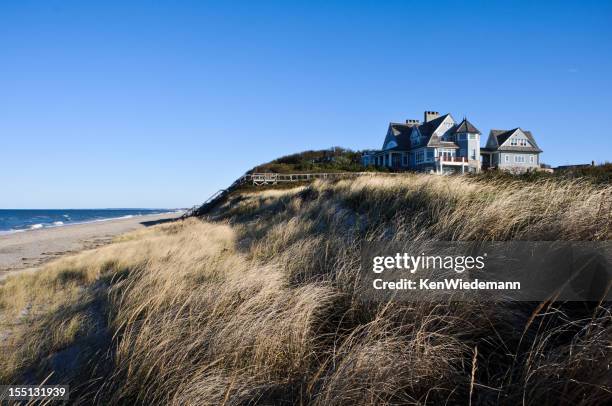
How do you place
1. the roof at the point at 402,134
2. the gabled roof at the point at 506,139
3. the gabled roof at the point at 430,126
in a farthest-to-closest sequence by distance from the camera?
the roof at the point at 402,134, the gabled roof at the point at 506,139, the gabled roof at the point at 430,126

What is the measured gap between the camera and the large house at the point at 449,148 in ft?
132

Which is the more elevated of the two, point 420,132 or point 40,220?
point 420,132

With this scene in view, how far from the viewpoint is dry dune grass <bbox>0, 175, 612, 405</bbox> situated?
2.52 meters

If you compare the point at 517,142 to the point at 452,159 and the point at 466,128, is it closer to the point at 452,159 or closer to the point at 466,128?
Result: the point at 466,128

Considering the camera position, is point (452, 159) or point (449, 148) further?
point (449, 148)

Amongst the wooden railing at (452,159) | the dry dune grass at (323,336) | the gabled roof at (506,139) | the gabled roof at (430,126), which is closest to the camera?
the dry dune grass at (323,336)

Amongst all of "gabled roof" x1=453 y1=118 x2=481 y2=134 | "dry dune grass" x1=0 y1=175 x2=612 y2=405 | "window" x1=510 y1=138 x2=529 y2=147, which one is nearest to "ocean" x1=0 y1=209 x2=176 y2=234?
"dry dune grass" x1=0 y1=175 x2=612 y2=405

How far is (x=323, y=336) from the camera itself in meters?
3.61

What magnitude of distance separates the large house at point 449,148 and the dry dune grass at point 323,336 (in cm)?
3483

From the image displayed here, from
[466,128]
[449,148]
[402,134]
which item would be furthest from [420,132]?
[466,128]

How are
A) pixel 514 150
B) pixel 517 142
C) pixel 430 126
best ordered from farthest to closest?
pixel 517 142
pixel 514 150
pixel 430 126

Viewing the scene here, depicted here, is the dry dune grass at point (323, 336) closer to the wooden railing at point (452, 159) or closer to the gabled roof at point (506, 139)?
the wooden railing at point (452, 159)

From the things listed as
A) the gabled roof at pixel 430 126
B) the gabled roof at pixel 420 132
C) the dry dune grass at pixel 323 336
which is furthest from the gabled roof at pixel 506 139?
the dry dune grass at pixel 323 336

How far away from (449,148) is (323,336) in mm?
40928
